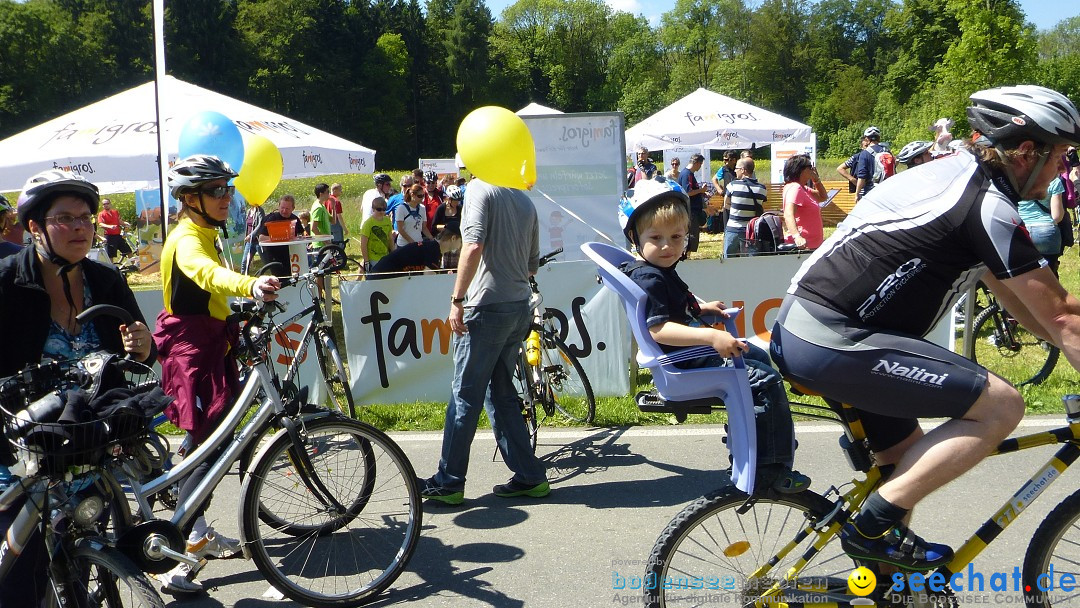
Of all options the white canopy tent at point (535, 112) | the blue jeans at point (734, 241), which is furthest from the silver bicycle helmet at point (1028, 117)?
the blue jeans at point (734, 241)

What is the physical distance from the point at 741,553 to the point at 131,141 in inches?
363

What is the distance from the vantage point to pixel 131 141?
33.2ft

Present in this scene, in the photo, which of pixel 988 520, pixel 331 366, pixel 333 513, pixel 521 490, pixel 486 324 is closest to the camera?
pixel 988 520

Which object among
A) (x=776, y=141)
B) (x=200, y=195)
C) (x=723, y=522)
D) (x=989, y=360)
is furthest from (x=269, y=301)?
(x=776, y=141)

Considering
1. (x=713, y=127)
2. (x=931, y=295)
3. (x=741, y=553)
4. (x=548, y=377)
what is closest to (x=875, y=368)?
(x=931, y=295)

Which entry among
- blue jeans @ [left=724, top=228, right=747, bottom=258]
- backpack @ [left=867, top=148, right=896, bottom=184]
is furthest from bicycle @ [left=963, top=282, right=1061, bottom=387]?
backpack @ [left=867, top=148, right=896, bottom=184]

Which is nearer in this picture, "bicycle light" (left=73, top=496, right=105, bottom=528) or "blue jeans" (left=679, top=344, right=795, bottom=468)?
"bicycle light" (left=73, top=496, right=105, bottom=528)

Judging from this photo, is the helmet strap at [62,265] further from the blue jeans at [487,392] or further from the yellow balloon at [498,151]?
the yellow balloon at [498,151]

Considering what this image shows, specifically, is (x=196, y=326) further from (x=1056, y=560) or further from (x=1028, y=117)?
(x=1056, y=560)

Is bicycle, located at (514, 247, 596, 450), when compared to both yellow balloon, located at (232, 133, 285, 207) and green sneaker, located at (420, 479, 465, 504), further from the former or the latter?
yellow balloon, located at (232, 133, 285, 207)

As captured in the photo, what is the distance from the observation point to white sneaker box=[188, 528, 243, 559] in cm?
401

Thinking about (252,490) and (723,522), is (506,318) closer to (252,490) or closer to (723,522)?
→ (252,490)

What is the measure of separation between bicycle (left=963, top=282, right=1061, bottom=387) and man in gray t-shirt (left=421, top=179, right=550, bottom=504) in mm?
4254

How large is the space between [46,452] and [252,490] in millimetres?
1086
